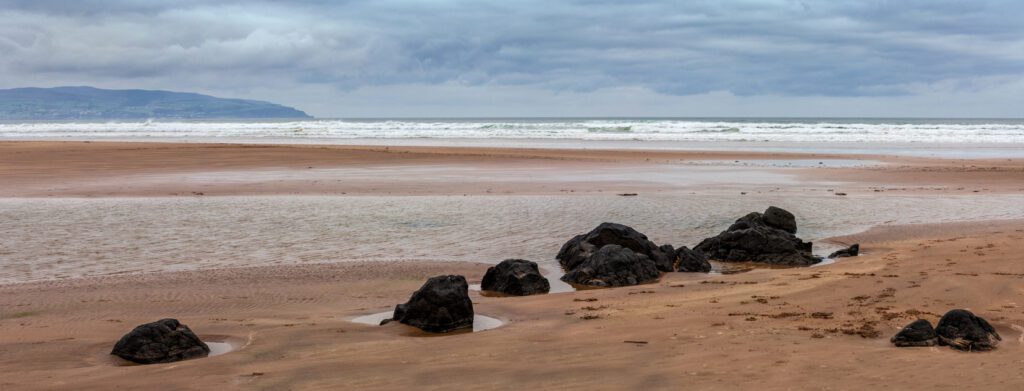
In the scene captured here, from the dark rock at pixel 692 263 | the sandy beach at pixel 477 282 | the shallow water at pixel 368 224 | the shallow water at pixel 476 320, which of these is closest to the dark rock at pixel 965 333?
the sandy beach at pixel 477 282

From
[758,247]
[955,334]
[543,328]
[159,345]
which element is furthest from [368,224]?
[955,334]

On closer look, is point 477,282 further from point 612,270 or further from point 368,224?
point 368,224

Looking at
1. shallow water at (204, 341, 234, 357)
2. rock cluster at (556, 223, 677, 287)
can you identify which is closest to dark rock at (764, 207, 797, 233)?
rock cluster at (556, 223, 677, 287)

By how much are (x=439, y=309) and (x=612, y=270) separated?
10.1ft

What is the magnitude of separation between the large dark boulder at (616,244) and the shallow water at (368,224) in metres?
0.37

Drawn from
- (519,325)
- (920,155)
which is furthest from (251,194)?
(920,155)

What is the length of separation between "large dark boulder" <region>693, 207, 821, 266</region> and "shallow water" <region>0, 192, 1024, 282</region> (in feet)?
3.06

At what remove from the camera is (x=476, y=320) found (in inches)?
307

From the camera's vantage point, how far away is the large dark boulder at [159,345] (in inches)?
242

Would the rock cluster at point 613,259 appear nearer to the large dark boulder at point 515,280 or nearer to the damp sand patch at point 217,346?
the large dark boulder at point 515,280

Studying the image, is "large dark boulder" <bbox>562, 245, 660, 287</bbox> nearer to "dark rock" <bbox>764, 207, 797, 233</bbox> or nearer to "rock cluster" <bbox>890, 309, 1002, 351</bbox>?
"dark rock" <bbox>764, 207, 797, 233</bbox>

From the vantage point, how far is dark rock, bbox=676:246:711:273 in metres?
10.7

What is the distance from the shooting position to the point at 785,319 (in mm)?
7266

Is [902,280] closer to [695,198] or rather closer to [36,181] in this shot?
[695,198]
